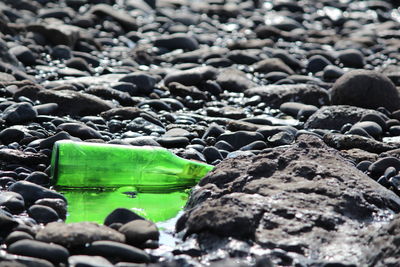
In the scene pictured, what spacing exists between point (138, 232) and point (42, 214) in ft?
1.91

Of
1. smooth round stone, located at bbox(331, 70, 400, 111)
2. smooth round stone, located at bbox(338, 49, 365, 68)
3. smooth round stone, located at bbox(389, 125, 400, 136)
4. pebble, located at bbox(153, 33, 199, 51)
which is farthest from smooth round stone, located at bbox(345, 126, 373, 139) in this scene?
pebble, located at bbox(153, 33, 199, 51)

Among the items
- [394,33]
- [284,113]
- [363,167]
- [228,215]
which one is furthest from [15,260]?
[394,33]

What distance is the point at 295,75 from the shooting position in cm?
823

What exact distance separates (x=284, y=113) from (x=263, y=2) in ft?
26.0

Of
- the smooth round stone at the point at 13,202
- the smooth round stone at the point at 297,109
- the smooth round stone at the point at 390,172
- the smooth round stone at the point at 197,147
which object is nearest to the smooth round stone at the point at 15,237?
the smooth round stone at the point at 13,202

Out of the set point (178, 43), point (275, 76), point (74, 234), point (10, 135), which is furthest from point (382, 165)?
point (178, 43)

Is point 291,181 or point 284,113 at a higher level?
point 291,181

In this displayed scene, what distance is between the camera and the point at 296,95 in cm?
715

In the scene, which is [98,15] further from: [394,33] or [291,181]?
[291,181]

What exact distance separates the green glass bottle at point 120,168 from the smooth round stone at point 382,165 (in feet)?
3.15

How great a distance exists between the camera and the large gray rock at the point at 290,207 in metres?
3.26

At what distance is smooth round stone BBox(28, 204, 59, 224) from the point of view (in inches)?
144

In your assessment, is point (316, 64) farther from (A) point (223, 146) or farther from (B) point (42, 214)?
(B) point (42, 214)

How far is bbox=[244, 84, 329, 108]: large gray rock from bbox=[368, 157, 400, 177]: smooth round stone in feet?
8.12
